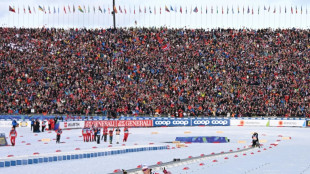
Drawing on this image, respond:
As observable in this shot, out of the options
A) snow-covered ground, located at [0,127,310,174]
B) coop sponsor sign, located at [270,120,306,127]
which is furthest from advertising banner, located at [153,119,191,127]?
snow-covered ground, located at [0,127,310,174]

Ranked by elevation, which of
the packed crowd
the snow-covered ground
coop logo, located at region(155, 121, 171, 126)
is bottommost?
the snow-covered ground

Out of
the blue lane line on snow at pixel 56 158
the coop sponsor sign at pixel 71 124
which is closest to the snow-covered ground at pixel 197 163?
the blue lane line on snow at pixel 56 158

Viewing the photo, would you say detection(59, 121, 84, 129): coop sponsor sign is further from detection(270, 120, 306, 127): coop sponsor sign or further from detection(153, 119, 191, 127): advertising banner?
detection(270, 120, 306, 127): coop sponsor sign

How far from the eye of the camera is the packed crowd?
59156 mm

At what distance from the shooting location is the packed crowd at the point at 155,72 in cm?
5916

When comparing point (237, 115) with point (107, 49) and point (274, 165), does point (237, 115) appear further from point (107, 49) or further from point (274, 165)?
point (274, 165)

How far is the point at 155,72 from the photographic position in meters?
65.8

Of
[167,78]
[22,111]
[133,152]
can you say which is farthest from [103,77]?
[133,152]

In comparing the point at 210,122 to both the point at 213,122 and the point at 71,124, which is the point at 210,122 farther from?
the point at 71,124

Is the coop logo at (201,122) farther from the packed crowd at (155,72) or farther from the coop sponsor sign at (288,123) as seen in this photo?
the coop sponsor sign at (288,123)

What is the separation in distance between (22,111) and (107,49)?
708 inches

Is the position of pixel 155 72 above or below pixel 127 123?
above

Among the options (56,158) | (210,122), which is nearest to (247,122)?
(210,122)

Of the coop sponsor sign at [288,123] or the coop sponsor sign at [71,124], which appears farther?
the coop sponsor sign at [288,123]
